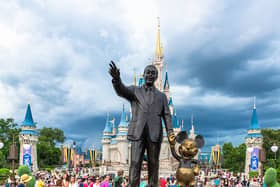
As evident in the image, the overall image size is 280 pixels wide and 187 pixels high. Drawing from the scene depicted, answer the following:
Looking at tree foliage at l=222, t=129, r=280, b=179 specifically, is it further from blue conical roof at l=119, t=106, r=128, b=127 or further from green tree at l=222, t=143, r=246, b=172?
blue conical roof at l=119, t=106, r=128, b=127

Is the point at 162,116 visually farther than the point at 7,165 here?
No

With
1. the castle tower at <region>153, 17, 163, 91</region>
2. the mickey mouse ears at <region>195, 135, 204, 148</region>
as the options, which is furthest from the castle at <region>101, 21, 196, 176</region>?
the mickey mouse ears at <region>195, 135, 204, 148</region>

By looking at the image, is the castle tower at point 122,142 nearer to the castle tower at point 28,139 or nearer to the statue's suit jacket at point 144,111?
the castle tower at point 28,139

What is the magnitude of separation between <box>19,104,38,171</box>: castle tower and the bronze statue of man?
143 ft

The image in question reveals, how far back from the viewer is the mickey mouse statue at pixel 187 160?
5180 mm

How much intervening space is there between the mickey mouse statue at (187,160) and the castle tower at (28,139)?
43.9m

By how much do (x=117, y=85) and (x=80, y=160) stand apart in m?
50.8

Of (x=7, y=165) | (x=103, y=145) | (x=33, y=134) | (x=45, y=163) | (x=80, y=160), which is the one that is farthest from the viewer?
(x=103, y=145)

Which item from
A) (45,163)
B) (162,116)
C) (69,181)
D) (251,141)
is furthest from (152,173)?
(45,163)

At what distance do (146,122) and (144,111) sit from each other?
0.57 feet

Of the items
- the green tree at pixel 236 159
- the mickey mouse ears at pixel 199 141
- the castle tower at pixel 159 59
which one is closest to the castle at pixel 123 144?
the castle tower at pixel 159 59

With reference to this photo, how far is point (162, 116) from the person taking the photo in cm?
566

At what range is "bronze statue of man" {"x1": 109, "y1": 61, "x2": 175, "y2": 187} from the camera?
17.4 feet

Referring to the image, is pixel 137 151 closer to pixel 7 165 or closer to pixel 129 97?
pixel 129 97
